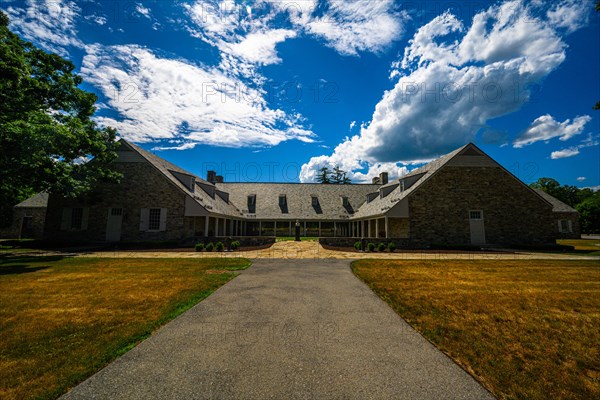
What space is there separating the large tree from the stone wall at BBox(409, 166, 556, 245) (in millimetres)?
25500

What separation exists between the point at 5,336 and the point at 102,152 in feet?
66.4

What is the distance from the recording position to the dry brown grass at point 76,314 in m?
3.24

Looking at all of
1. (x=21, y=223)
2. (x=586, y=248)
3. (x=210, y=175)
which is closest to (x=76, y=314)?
(x=586, y=248)

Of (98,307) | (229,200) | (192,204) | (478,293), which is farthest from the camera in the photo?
(229,200)

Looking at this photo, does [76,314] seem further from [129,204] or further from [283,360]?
[129,204]

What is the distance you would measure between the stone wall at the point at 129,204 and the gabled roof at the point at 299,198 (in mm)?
12889

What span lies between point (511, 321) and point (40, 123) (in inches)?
892

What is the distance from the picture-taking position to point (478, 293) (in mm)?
7363

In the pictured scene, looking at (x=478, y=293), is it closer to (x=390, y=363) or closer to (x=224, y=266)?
(x=390, y=363)

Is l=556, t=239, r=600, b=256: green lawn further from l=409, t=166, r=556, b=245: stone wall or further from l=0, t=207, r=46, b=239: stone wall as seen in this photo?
l=0, t=207, r=46, b=239: stone wall

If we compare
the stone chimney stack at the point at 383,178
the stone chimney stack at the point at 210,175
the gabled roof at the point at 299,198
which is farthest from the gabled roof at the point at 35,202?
the stone chimney stack at the point at 383,178

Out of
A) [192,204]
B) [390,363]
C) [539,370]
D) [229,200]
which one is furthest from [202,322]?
[229,200]

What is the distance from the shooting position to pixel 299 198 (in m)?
38.4

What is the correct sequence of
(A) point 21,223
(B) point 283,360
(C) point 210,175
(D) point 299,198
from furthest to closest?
(C) point 210,175 → (D) point 299,198 → (A) point 21,223 → (B) point 283,360
